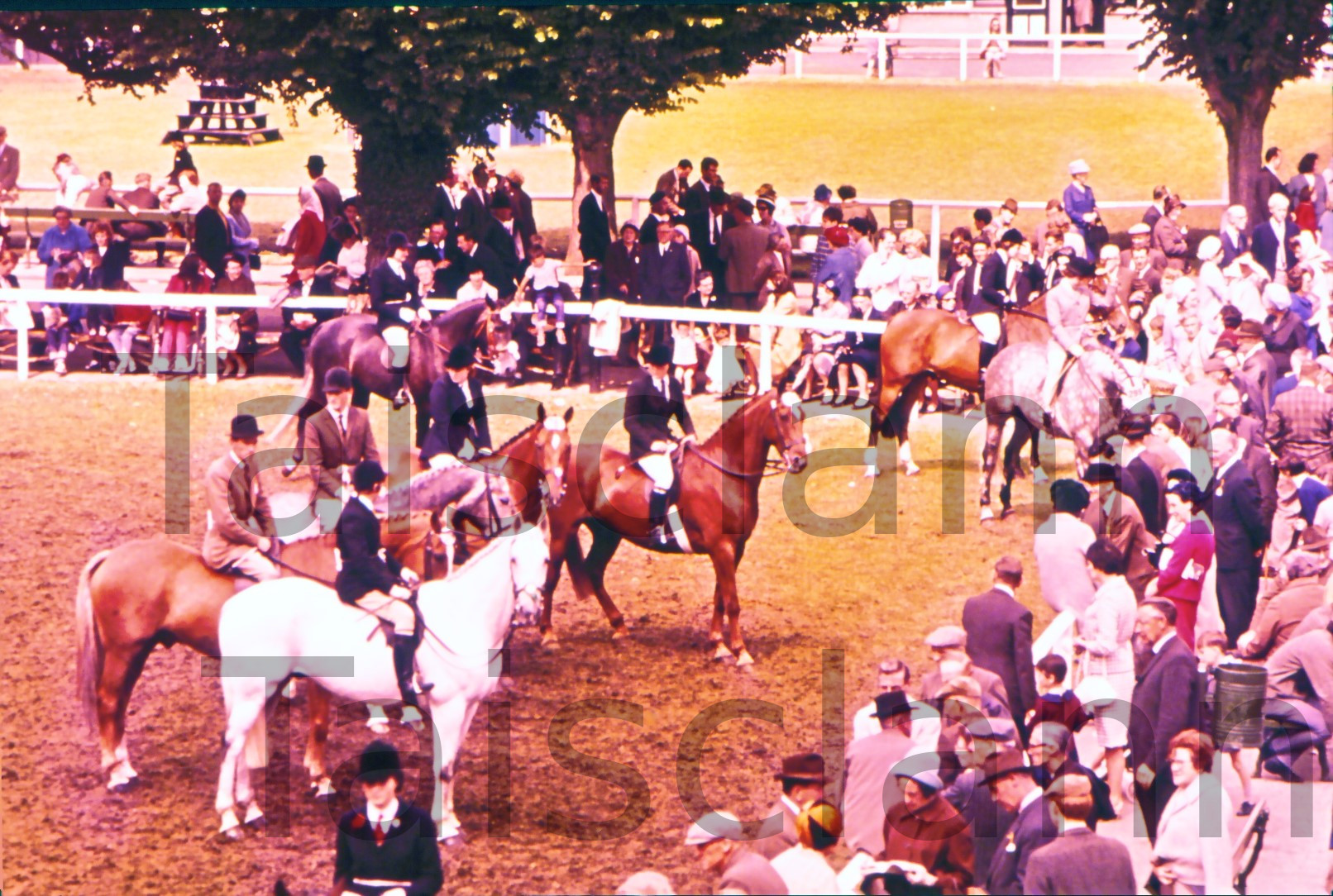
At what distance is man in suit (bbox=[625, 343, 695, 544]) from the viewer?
11.8 m

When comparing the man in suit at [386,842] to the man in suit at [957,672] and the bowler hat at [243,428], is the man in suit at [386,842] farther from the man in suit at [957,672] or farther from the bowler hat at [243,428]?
the bowler hat at [243,428]

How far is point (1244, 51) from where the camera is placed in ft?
77.9

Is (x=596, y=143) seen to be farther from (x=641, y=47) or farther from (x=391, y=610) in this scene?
(x=391, y=610)

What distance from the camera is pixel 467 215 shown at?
18797 millimetres

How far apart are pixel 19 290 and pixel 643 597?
8.68 meters

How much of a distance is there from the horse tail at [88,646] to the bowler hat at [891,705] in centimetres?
453

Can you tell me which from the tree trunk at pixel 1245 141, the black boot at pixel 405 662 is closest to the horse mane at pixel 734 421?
the black boot at pixel 405 662

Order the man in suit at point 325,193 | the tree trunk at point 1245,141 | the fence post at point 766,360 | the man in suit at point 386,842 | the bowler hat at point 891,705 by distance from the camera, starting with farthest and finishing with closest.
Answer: the tree trunk at point 1245,141
the man in suit at point 325,193
the fence post at point 766,360
the bowler hat at point 891,705
the man in suit at point 386,842

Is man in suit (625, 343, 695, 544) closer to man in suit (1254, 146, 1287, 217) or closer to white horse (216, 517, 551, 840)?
white horse (216, 517, 551, 840)

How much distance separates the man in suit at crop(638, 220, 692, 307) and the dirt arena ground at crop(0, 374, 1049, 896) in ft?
5.02

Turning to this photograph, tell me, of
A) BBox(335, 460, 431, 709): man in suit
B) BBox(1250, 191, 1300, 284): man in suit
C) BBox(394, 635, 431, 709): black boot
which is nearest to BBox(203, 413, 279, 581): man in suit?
BBox(335, 460, 431, 709): man in suit

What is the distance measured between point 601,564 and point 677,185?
8.41m

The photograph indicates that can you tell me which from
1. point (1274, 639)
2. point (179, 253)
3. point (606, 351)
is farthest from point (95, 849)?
point (179, 253)

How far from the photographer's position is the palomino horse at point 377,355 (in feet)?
50.8
